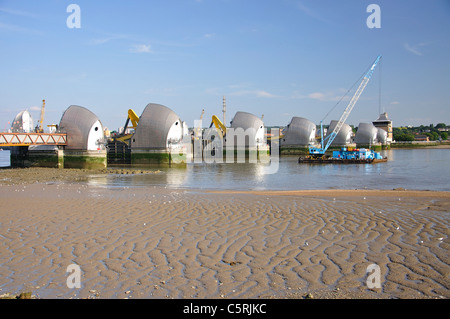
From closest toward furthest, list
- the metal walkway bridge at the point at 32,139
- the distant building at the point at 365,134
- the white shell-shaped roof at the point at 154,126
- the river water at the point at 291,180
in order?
1. the river water at the point at 291,180
2. the metal walkway bridge at the point at 32,139
3. the white shell-shaped roof at the point at 154,126
4. the distant building at the point at 365,134

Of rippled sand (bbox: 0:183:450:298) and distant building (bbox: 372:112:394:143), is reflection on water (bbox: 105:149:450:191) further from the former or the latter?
distant building (bbox: 372:112:394:143)

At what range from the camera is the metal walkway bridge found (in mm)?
43528

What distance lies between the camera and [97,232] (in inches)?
329

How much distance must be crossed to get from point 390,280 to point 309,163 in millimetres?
49812

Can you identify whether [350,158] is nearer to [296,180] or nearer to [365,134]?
[296,180]

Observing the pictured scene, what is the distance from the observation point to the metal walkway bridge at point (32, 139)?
1714 inches

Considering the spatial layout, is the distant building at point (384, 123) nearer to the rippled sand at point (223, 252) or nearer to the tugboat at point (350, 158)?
the tugboat at point (350, 158)

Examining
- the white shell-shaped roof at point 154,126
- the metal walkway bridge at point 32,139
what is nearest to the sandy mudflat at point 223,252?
the metal walkway bridge at point 32,139

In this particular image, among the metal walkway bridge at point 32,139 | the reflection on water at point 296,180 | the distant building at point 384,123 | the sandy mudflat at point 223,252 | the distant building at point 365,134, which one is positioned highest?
the distant building at point 384,123

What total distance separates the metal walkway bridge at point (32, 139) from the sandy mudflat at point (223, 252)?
121 feet

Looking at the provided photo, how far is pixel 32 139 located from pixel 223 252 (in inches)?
1764

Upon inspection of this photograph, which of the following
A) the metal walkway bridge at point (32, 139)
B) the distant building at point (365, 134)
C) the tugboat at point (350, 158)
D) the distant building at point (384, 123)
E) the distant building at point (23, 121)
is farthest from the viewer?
the distant building at point (384, 123)
